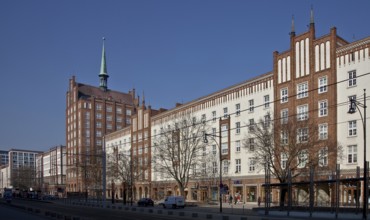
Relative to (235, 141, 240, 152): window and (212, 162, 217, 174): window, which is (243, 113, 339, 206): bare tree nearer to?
(235, 141, 240, 152): window

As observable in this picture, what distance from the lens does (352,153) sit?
160 feet

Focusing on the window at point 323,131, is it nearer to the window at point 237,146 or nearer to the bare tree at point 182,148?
the window at point 237,146

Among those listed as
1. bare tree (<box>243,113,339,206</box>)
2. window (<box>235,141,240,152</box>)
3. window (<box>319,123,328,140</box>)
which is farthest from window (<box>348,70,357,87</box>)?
window (<box>235,141,240,152</box>)

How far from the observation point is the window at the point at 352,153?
48.5 metres

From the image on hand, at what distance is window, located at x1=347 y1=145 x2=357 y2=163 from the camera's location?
48469mm

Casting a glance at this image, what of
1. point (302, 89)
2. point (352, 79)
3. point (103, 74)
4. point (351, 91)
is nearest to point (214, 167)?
point (302, 89)

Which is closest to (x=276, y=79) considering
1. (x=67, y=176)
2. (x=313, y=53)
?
(x=313, y=53)

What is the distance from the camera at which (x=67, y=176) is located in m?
152

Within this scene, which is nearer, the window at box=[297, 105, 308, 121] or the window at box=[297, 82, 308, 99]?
the window at box=[297, 105, 308, 121]

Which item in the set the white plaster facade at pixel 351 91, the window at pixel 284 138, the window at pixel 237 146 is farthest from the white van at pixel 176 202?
the white plaster facade at pixel 351 91

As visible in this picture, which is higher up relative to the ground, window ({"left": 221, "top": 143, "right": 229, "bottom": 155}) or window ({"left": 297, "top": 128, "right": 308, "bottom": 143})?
window ({"left": 297, "top": 128, "right": 308, "bottom": 143})

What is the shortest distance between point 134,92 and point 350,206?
134863 millimetres

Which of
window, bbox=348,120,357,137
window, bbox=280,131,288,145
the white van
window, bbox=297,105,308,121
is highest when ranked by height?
window, bbox=297,105,308,121

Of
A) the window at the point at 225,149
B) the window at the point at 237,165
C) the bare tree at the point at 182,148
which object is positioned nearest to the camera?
the bare tree at the point at 182,148
